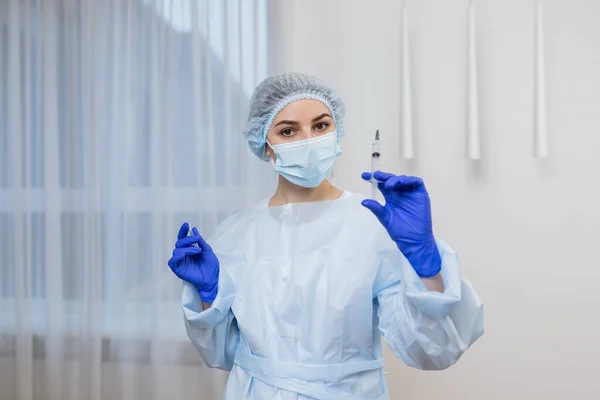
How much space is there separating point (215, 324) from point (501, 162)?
3.43 feet

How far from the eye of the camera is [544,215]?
1.61m

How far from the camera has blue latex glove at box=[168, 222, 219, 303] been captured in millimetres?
1137

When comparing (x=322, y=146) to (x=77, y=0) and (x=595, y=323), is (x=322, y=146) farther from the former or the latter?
(x=77, y=0)

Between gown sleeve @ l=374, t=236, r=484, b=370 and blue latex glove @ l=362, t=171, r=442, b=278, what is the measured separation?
0.03 meters

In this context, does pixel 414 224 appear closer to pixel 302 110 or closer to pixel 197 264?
pixel 302 110

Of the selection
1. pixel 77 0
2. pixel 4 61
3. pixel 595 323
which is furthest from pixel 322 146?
pixel 4 61

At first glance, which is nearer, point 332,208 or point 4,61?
point 332,208

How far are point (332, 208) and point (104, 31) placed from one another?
118 centimetres

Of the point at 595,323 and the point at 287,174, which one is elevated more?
the point at 287,174

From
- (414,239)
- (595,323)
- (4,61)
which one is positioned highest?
(4,61)

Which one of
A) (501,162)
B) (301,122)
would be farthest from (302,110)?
(501,162)

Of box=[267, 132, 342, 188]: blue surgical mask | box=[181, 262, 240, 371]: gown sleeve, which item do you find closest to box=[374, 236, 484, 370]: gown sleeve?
box=[267, 132, 342, 188]: blue surgical mask

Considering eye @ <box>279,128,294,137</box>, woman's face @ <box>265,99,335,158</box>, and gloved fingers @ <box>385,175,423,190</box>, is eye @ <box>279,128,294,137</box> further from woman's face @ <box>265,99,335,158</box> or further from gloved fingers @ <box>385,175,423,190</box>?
gloved fingers @ <box>385,175,423,190</box>

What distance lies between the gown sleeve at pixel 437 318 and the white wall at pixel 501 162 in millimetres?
732
